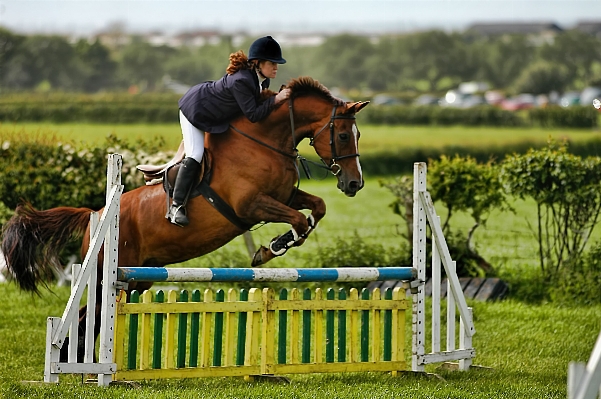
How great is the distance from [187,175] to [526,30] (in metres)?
39.4

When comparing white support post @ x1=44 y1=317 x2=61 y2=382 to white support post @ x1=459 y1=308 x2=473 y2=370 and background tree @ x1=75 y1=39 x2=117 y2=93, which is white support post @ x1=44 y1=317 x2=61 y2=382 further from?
background tree @ x1=75 y1=39 x2=117 y2=93

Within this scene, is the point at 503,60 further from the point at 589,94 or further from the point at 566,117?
the point at 566,117

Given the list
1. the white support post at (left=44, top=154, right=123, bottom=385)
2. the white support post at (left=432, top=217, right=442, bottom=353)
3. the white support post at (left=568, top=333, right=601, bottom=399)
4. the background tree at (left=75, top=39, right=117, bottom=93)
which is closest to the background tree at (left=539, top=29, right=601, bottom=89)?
the background tree at (left=75, top=39, right=117, bottom=93)

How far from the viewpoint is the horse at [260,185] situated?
19.2ft

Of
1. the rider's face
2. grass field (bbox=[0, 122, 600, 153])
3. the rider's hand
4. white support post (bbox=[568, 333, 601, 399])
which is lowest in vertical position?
white support post (bbox=[568, 333, 601, 399])

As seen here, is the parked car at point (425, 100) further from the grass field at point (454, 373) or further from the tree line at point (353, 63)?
the grass field at point (454, 373)

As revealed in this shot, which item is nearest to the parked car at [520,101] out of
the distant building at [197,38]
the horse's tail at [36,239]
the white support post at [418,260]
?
the distant building at [197,38]

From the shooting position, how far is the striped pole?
5.71 meters

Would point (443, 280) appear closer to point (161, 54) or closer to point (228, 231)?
point (228, 231)

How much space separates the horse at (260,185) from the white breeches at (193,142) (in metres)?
0.10

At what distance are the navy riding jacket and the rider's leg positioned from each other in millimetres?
73

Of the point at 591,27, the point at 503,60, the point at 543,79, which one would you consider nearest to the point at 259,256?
the point at 543,79

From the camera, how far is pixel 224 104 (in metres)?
5.98

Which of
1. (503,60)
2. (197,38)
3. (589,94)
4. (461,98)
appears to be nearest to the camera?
(589,94)
